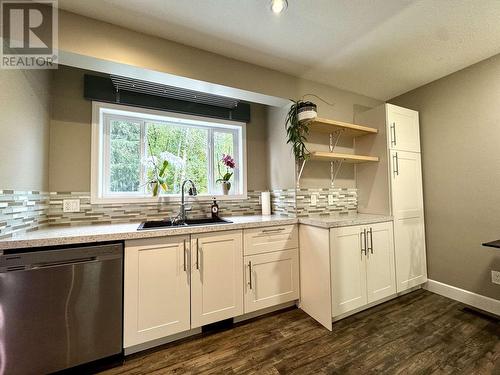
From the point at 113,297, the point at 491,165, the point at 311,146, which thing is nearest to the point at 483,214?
the point at 491,165

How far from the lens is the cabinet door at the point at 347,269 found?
6.03 feet

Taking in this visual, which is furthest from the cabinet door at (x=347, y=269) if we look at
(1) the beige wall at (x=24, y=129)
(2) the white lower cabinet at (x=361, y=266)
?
(1) the beige wall at (x=24, y=129)

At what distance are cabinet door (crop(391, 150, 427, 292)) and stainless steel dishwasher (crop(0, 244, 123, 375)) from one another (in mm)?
2676

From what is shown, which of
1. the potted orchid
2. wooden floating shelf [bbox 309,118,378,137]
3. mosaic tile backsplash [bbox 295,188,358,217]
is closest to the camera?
wooden floating shelf [bbox 309,118,378,137]

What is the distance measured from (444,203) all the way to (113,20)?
11.8 feet

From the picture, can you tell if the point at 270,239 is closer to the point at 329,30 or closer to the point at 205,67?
the point at 205,67

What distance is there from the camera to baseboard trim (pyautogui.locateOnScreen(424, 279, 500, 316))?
6.49 feet

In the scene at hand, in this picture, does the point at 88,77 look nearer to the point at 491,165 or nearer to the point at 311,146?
the point at 311,146

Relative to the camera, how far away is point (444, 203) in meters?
2.36

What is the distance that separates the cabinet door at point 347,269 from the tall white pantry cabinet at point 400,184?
57 centimetres

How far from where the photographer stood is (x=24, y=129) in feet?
4.82

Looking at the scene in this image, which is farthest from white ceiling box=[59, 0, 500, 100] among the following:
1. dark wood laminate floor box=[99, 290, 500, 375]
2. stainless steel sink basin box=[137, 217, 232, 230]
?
dark wood laminate floor box=[99, 290, 500, 375]

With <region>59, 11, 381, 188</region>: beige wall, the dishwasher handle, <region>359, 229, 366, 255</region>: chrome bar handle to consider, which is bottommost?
<region>359, 229, 366, 255</region>: chrome bar handle

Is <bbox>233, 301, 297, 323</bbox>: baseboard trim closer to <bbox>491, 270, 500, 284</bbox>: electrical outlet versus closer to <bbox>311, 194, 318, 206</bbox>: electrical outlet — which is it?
<bbox>311, 194, 318, 206</bbox>: electrical outlet
